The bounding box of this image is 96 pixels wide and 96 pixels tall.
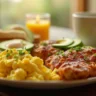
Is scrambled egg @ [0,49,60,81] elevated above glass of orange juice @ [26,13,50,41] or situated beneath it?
elevated above

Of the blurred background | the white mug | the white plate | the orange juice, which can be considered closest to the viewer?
the white plate

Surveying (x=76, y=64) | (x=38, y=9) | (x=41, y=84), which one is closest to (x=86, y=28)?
(x=76, y=64)

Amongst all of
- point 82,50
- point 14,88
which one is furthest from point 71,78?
point 82,50

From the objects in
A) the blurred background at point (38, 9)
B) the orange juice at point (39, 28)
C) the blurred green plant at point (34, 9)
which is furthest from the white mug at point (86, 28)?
the blurred green plant at point (34, 9)

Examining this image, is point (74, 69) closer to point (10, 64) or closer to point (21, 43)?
point (10, 64)

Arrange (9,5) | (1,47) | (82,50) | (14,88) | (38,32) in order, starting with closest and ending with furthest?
(14,88), (82,50), (1,47), (38,32), (9,5)

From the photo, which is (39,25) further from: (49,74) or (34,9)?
(49,74)

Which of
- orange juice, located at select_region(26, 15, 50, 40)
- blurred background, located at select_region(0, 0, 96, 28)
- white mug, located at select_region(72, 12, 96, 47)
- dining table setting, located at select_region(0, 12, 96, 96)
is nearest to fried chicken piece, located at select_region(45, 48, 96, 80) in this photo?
dining table setting, located at select_region(0, 12, 96, 96)

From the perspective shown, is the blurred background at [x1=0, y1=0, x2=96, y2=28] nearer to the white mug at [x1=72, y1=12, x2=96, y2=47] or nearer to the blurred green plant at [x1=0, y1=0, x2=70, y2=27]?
the blurred green plant at [x1=0, y1=0, x2=70, y2=27]
